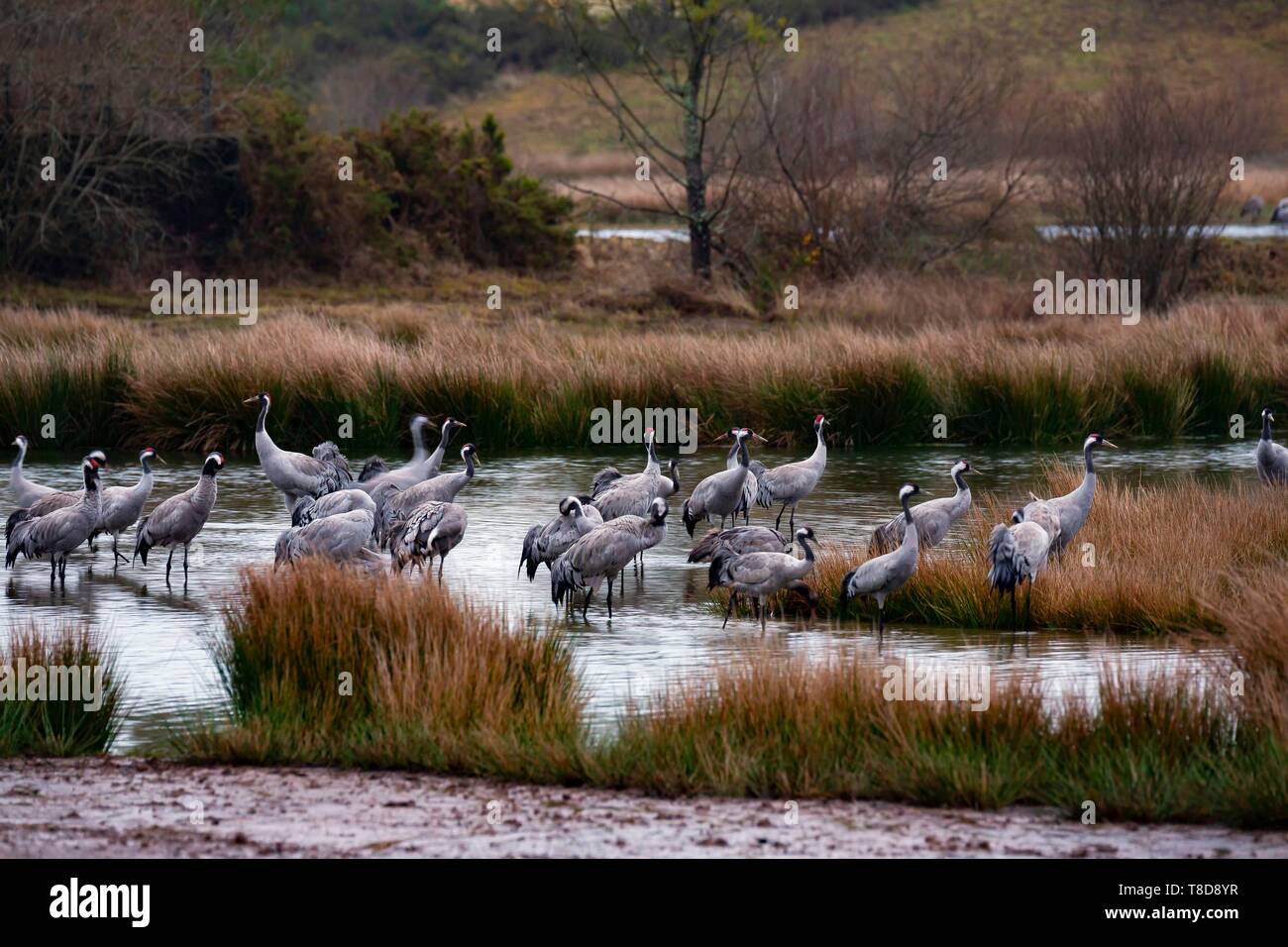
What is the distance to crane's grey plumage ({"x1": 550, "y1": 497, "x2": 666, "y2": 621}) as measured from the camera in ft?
35.9

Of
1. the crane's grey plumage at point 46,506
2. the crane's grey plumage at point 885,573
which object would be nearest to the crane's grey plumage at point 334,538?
the crane's grey plumage at point 46,506

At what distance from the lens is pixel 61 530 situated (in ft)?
39.3

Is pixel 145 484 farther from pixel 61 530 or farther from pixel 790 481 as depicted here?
pixel 790 481

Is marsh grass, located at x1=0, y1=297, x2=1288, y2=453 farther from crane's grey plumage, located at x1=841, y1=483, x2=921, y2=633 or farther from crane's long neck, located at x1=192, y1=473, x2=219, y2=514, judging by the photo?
A: crane's grey plumage, located at x1=841, y1=483, x2=921, y2=633

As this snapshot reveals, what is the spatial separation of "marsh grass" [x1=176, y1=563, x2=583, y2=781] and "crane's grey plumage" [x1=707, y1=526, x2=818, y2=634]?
2.14m

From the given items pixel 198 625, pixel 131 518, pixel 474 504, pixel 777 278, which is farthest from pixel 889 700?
pixel 777 278

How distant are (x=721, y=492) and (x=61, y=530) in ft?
15.0

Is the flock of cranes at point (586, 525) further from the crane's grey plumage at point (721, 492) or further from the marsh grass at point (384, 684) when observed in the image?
the marsh grass at point (384, 684)

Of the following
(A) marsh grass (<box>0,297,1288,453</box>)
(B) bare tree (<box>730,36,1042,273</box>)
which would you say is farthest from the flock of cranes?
(B) bare tree (<box>730,36,1042,273</box>)

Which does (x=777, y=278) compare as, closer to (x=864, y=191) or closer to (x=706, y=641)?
(x=864, y=191)

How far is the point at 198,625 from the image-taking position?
10672 millimetres

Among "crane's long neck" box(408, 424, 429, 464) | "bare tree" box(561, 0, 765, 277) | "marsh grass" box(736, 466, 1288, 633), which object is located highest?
"bare tree" box(561, 0, 765, 277)
